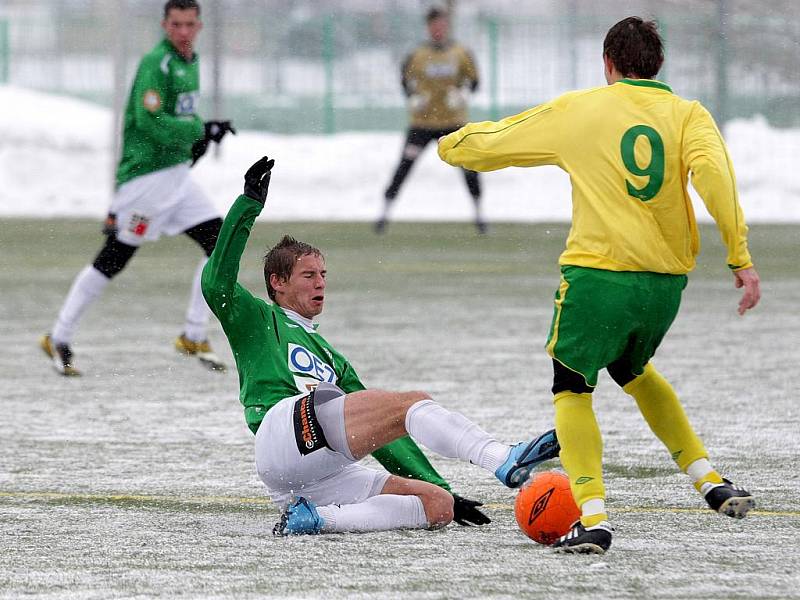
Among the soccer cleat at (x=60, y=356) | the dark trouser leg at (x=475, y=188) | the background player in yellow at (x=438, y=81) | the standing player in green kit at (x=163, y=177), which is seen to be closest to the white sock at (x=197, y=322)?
the standing player in green kit at (x=163, y=177)

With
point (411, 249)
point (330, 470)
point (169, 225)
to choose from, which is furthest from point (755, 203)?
point (330, 470)

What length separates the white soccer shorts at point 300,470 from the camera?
17.6 ft

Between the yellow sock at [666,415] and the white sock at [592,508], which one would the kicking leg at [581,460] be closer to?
the white sock at [592,508]

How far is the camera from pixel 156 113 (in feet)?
32.2

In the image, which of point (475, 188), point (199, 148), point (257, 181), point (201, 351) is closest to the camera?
point (257, 181)

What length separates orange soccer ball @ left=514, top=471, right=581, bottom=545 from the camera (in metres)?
5.24

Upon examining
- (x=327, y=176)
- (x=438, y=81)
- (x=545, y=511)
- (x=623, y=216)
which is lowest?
(x=327, y=176)

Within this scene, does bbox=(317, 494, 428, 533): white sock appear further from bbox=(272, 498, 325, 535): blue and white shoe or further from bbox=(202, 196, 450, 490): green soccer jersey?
bbox=(202, 196, 450, 490): green soccer jersey

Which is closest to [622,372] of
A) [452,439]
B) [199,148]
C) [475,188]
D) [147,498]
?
[452,439]

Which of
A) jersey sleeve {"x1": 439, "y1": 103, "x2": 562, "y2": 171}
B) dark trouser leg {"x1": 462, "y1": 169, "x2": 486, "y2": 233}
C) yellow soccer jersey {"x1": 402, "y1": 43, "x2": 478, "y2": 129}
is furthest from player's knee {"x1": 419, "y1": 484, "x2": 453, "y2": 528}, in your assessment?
yellow soccer jersey {"x1": 402, "y1": 43, "x2": 478, "y2": 129}

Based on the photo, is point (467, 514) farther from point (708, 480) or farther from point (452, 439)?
point (708, 480)

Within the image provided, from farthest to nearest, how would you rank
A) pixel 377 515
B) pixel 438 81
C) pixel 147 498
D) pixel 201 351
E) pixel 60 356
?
pixel 438 81
pixel 201 351
pixel 60 356
pixel 147 498
pixel 377 515

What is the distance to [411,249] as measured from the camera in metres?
17.8

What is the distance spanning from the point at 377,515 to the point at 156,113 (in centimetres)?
487
